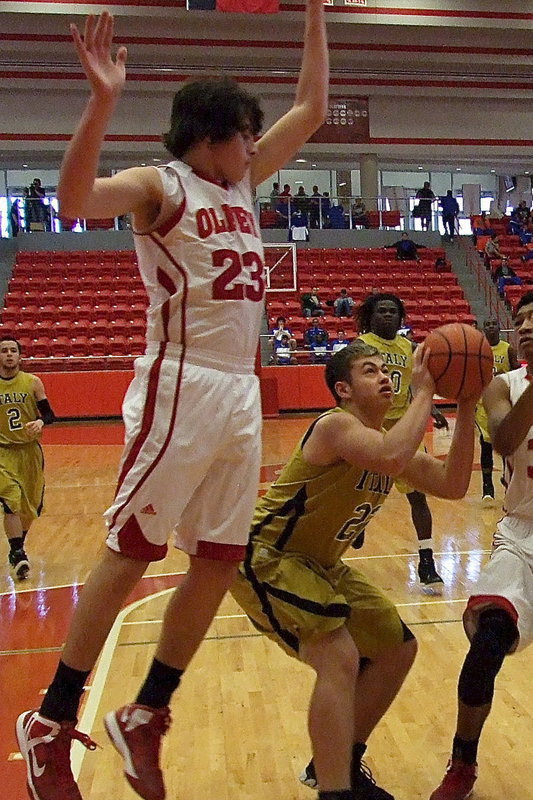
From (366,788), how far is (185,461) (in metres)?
1.41

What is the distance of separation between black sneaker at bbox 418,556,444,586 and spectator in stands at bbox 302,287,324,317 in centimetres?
1276

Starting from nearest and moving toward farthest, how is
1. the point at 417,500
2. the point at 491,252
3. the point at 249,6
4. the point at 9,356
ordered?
the point at 417,500
the point at 9,356
the point at 249,6
the point at 491,252

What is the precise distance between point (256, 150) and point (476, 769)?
7.68 ft

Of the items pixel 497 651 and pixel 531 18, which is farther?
pixel 531 18

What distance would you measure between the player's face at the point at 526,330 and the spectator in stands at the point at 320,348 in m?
13.0

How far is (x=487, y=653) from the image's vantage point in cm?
303

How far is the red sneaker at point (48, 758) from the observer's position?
97.9 inches

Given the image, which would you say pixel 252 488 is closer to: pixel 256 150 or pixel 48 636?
pixel 256 150

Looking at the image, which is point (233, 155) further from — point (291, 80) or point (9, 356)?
point (291, 80)

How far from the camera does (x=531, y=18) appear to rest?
19484 millimetres

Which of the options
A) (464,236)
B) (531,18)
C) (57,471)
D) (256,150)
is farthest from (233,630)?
(464,236)

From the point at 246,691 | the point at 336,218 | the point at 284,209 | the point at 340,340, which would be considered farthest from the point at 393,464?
the point at 336,218

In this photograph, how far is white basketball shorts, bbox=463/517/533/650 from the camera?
306 cm

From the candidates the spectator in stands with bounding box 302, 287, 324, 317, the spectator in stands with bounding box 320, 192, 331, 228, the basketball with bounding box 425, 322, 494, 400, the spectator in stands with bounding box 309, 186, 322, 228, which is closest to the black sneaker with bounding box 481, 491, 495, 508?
the basketball with bounding box 425, 322, 494, 400
